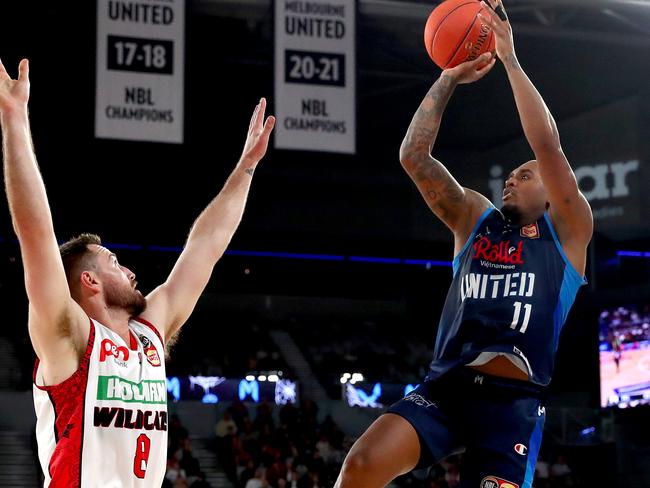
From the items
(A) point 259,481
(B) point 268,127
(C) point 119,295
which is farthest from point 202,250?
(A) point 259,481

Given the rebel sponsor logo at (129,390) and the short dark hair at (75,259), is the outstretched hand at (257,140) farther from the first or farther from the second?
the rebel sponsor logo at (129,390)

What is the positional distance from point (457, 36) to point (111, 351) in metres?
3.06

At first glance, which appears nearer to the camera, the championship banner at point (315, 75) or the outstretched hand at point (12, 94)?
the outstretched hand at point (12, 94)

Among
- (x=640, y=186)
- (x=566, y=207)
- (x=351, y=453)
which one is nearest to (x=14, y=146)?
(x=351, y=453)

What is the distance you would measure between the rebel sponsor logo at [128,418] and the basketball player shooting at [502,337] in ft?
A: 3.90

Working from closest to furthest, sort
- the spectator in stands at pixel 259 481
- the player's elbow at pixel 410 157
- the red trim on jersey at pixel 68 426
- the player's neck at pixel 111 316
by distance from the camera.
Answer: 1. the red trim on jersey at pixel 68 426
2. the player's neck at pixel 111 316
3. the player's elbow at pixel 410 157
4. the spectator in stands at pixel 259 481

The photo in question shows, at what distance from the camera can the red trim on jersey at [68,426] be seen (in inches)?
154

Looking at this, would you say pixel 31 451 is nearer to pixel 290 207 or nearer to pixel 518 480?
pixel 290 207

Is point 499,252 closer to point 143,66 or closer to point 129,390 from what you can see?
point 129,390

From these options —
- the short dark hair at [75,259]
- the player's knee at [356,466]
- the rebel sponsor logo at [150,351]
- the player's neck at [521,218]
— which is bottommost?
the player's knee at [356,466]

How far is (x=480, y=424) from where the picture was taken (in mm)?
5211

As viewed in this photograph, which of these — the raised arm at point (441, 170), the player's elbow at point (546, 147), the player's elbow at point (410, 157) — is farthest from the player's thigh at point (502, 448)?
the player's elbow at point (410, 157)

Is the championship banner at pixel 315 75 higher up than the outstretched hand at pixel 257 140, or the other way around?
the championship banner at pixel 315 75

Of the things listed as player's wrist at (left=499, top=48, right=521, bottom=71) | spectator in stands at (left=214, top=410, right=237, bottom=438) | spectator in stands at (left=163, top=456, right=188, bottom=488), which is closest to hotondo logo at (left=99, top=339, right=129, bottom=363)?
player's wrist at (left=499, top=48, right=521, bottom=71)
